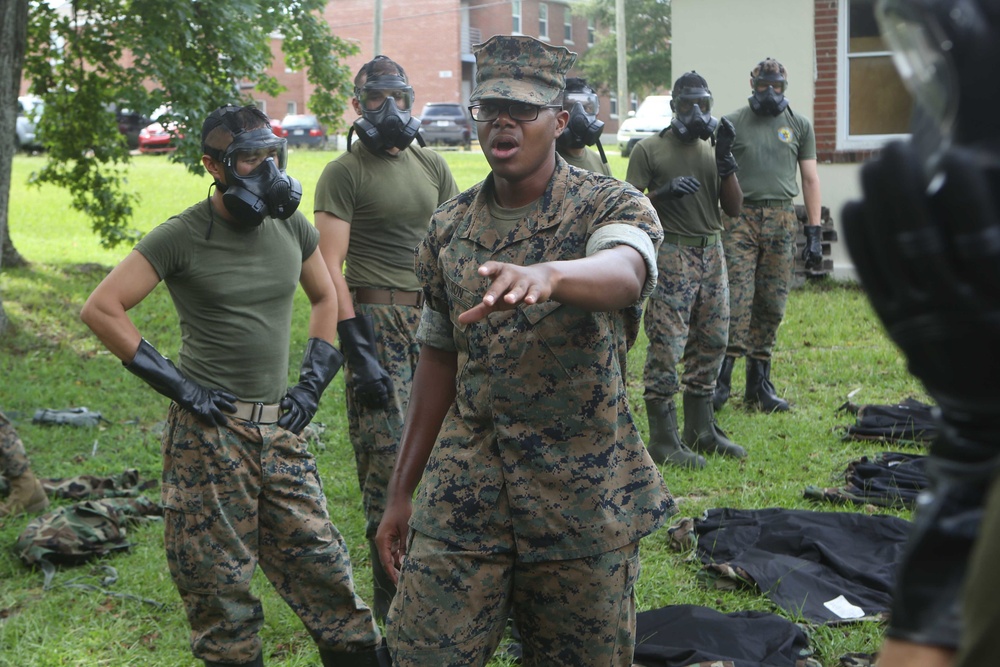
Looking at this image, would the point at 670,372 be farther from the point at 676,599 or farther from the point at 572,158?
the point at 676,599

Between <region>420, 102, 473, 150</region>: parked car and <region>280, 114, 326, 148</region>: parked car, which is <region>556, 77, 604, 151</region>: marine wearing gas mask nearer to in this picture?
<region>420, 102, 473, 150</region>: parked car

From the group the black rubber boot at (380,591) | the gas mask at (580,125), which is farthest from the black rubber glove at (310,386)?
the gas mask at (580,125)

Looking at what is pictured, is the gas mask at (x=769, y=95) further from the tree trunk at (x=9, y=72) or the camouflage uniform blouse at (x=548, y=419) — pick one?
the tree trunk at (x=9, y=72)

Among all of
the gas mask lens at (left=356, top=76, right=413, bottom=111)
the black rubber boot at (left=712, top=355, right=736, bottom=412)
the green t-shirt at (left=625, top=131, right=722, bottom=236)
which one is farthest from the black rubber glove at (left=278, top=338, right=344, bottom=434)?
the black rubber boot at (left=712, top=355, right=736, bottom=412)

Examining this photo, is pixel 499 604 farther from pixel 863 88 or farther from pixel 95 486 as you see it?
pixel 863 88

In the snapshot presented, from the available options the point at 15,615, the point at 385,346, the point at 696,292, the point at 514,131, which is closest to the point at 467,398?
the point at 514,131

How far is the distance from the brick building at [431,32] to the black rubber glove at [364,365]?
4572 centimetres

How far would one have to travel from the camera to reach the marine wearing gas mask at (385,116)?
5.69 metres

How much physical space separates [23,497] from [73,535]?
0.86 meters

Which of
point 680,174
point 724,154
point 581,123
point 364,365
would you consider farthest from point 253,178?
point 724,154

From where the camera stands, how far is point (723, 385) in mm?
9250

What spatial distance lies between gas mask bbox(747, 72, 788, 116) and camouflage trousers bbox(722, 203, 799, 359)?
0.72m

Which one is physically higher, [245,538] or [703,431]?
[245,538]

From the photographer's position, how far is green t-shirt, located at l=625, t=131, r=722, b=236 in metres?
7.75
